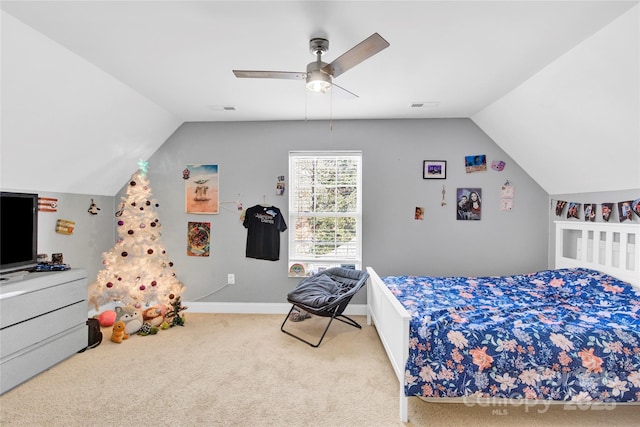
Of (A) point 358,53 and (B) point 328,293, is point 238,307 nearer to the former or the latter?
(B) point 328,293

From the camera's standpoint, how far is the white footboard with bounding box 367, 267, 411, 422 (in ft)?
5.99

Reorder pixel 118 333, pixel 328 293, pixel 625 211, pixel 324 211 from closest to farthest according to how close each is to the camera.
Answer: pixel 625 211 → pixel 118 333 → pixel 328 293 → pixel 324 211

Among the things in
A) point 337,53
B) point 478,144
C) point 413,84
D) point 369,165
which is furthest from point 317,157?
point 478,144

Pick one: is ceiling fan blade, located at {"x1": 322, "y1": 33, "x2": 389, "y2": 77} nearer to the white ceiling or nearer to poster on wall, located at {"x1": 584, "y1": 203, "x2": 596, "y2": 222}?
the white ceiling

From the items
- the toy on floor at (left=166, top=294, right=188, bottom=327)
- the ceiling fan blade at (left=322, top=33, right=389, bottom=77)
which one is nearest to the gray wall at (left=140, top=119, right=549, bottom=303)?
the toy on floor at (left=166, top=294, right=188, bottom=327)

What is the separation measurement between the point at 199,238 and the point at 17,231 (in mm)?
1610

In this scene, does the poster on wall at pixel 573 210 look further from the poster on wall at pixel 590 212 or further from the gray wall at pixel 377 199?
the gray wall at pixel 377 199

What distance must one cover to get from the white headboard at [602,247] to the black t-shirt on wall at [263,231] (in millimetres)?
3005

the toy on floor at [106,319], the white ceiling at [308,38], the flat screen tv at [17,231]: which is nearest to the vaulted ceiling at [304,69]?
the white ceiling at [308,38]

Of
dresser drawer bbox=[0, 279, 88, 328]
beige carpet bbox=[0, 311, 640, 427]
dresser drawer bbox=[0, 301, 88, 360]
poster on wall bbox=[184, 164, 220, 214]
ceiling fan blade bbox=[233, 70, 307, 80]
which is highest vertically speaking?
ceiling fan blade bbox=[233, 70, 307, 80]

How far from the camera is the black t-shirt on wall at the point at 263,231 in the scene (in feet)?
11.8

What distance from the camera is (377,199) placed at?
3.60 metres

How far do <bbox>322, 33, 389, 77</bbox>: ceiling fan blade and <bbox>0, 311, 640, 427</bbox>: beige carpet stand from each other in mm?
2116

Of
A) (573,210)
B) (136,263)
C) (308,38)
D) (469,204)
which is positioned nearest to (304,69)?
(308,38)
